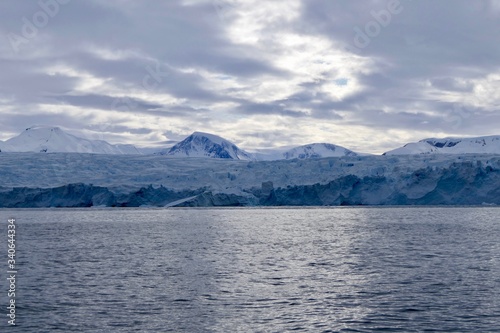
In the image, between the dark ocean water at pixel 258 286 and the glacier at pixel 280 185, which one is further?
the glacier at pixel 280 185

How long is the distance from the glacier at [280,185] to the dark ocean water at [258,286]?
33012mm

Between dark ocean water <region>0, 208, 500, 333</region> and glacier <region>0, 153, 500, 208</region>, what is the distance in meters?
33.0

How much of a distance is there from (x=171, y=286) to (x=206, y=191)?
164 ft

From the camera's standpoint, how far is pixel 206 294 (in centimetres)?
1783

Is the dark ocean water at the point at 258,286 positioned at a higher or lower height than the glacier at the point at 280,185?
lower

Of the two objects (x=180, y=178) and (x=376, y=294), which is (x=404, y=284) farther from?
(x=180, y=178)

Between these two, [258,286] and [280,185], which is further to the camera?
[280,185]

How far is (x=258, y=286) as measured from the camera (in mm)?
19062

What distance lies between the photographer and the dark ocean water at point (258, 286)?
46.1 feet

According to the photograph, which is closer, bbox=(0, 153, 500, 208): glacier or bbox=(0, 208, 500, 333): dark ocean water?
bbox=(0, 208, 500, 333): dark ocean water

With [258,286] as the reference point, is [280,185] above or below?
above

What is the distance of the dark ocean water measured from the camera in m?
14.1

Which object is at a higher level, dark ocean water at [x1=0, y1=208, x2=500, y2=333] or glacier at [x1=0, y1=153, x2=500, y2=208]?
glacier at [x1=0, y1=153, x2=500, y2=208]

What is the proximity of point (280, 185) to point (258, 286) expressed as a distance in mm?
57696
